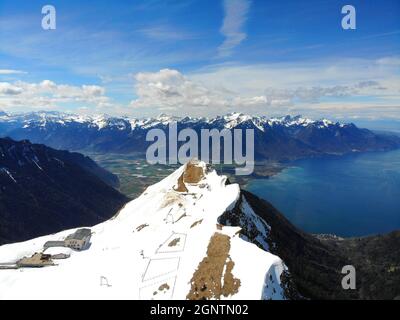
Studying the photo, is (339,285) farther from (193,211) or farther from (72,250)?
(72,250)

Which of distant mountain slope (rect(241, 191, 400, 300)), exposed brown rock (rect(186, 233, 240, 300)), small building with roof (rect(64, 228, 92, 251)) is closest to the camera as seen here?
exposed brown rock (rect(186, 233, 240, 300))

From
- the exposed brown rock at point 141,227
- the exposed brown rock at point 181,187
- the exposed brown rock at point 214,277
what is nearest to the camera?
the exposed brown rock at point 214,277

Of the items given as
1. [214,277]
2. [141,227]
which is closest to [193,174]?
[141,227]

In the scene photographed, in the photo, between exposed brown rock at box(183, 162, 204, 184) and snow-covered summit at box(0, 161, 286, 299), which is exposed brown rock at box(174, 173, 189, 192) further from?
snow-covered summit at box(0, 161, 286, 299)

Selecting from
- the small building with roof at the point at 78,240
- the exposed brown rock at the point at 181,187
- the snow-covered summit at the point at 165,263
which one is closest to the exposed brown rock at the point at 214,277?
the snow-covered summit at the point at 165,263

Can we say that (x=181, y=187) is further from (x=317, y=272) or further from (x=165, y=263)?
(x=317, y=272)

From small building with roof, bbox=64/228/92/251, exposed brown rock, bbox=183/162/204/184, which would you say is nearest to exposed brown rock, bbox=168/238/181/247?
small building with roof, bbox=64/228/92/251

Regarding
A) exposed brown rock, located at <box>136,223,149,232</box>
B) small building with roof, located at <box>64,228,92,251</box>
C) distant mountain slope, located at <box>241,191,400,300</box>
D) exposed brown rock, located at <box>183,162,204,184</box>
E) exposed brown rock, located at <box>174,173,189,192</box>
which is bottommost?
distant mountain slope, located at <box>241,191,400,300</box>

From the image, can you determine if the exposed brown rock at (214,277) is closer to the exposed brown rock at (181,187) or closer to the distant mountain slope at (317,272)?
the distant mountain slope at (317,272)
